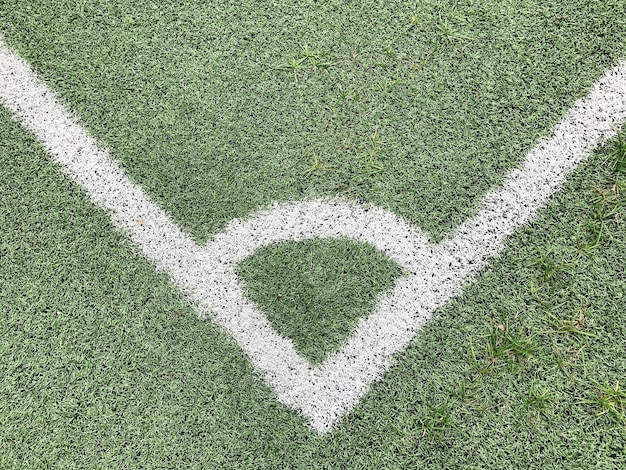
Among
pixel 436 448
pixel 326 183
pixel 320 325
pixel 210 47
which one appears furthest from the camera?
pixel 210 47

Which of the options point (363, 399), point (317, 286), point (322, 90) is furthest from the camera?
point (322, 90)

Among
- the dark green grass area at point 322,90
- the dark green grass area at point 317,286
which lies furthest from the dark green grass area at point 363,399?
the dark green grass area at point 322,90

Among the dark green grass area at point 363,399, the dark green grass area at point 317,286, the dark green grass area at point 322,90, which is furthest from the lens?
the dark green grass area at point 322,90

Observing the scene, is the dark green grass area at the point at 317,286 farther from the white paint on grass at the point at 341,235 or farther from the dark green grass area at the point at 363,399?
the dark green grass area at the point at 363,399

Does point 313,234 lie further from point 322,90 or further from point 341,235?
point 322,90

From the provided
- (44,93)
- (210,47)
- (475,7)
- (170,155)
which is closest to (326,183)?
(170,155)

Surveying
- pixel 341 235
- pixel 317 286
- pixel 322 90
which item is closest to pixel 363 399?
pixel 317 286

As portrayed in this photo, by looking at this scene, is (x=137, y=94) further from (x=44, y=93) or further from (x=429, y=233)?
(x=429, y=233)
